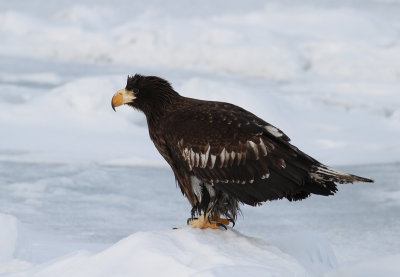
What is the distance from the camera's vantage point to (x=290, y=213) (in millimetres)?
6492

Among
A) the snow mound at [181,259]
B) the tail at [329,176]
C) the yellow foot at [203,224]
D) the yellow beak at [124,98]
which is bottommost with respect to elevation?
the snow mound at [181,259]

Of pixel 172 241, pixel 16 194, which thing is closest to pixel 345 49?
pixel 16 194

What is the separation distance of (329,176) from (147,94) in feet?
3.63

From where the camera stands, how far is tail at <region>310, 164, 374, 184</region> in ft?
12.6

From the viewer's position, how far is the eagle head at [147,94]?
169 inches

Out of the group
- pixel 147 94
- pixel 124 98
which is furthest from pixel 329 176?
pixel 124 98

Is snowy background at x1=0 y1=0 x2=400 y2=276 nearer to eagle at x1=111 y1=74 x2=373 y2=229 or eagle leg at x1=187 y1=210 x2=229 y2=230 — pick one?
eagle leg at x1=187 y1=210 x2=229 y2=230

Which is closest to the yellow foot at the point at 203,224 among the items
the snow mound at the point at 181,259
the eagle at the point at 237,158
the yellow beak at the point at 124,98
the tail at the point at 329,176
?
the eagle at the point at 237,158

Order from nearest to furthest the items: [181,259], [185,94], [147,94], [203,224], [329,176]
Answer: [181,259]
[329,176]
[203,224]
[147,94]
[185,94]

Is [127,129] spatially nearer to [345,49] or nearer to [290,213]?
[290,213]

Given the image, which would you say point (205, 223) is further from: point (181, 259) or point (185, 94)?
point (185, 94)

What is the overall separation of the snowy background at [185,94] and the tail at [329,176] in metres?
0.42

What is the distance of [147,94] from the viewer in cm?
434

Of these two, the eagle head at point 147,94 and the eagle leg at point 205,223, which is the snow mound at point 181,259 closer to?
the eagle leg at point 205,223
